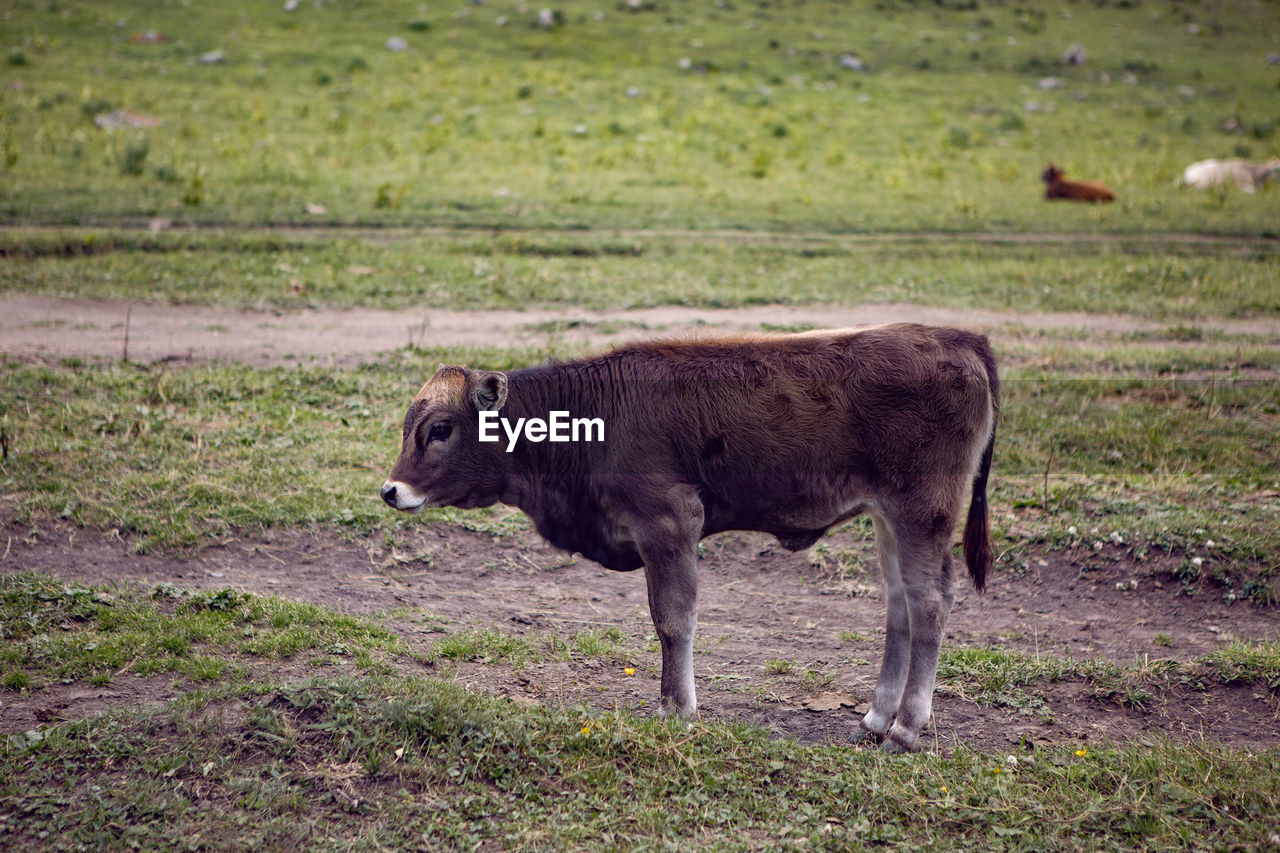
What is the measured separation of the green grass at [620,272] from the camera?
13.6 metres

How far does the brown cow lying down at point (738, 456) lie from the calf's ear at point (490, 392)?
0.03 ft

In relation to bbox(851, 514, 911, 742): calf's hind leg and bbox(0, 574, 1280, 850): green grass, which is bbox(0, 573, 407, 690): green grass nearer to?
bbox(0, 574, 1280, 850): green grass

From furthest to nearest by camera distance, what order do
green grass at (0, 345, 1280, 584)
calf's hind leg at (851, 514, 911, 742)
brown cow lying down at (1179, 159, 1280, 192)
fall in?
brown cow lying down at (1179, 159, 1280, 192)
green grass at (0, 345, 1280, 584)
calf's hind leg at (851, 514, 911, 742)

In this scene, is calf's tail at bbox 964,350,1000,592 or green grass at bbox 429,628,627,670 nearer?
calf's tail at bbox 964,350,1000,592

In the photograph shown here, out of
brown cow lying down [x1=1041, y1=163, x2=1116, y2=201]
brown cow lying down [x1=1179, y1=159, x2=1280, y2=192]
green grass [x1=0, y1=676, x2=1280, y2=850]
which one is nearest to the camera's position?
green grass [x1=0, y1=676, x2=1280, y2=850]

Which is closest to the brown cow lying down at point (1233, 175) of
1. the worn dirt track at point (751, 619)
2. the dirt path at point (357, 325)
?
the dirt path at point (357, 325)

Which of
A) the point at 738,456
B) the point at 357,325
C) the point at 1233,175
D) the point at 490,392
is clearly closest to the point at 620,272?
the point at 357,325

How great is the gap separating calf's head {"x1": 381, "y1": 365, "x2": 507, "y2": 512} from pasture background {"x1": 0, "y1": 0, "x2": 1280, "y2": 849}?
3.51ft

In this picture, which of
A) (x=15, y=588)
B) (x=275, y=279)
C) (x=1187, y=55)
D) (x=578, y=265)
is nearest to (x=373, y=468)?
(x=15, y=588)

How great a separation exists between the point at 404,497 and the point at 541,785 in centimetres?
167

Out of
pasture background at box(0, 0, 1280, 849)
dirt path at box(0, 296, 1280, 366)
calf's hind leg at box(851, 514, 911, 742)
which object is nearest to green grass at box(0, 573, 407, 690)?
pasture background at box(0, 0, 1280, 849)

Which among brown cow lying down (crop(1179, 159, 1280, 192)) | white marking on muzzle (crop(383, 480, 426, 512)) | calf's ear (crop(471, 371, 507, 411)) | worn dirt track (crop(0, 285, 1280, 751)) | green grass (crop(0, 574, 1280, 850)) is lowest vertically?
worn dirt track (crop(0, 285, 1280, 751))

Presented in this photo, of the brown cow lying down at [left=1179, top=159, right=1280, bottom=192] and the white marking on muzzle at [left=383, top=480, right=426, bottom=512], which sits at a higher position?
the brown cow lying down at [left=1179, top=159, right=1280, bottom=192]

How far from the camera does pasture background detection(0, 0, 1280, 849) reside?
15.9 ft
